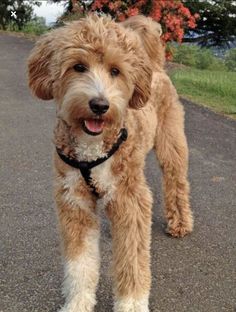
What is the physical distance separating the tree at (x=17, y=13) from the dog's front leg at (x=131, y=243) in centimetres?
1611

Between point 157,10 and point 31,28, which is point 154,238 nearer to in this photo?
point 157,10

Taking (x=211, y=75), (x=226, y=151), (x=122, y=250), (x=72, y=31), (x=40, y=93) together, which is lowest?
(x=211, y=75)

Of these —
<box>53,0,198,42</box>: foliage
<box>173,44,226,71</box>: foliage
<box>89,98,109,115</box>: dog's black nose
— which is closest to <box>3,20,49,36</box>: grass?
<box>173,44,226,71</box>: foliage

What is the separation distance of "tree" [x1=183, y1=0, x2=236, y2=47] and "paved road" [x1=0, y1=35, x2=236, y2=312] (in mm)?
11144

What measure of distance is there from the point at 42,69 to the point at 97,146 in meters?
0.57

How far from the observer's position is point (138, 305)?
390 cm

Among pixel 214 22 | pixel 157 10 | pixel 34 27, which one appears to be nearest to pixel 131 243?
pixel 157 10

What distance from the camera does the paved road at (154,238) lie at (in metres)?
4.22

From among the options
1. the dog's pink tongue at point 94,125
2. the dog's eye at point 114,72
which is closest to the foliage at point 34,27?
the dog's eye at point 114,72

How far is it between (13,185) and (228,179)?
2.44 metres

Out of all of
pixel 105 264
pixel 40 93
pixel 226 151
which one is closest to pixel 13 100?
pixel 226 151

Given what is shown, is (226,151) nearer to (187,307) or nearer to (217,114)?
(217,114)

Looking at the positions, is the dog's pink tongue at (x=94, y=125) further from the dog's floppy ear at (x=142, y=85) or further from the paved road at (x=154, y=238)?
the paved road at (x=154, y=238)

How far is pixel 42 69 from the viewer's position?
3627mm
